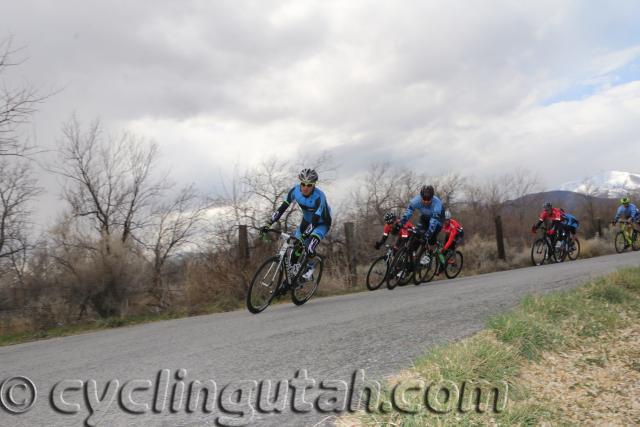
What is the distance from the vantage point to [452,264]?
15609 millimetres

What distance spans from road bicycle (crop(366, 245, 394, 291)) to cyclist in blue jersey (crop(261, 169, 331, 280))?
10.8ft

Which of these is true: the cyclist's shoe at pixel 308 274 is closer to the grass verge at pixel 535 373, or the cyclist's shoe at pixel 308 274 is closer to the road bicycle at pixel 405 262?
the road bicycle at pixel 405 262

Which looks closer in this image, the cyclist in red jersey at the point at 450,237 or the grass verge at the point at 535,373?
the grass verge at the point at 535,373

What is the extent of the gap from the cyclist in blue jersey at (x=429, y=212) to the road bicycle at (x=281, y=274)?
455cm

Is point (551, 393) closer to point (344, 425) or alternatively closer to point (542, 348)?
point (542, 348)

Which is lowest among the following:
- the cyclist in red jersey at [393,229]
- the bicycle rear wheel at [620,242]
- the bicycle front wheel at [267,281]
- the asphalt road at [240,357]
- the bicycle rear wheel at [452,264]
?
the bicycle rear wheel at [620,242]

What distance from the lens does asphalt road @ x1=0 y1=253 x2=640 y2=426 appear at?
2973mm

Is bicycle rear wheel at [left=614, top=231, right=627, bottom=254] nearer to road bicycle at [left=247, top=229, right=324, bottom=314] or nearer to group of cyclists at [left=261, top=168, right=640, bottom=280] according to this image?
group of cyclists at [left=261, top=168, right=640, bottom=280]

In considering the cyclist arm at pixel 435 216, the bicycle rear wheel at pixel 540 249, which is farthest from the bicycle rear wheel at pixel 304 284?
the bicycle rear wheel at pixel 540 249

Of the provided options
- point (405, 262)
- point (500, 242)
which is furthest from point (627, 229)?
point (405, 262)

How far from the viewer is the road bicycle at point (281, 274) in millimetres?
8398

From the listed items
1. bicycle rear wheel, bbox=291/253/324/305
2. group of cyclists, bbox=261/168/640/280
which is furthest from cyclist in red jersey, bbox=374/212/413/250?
bicycle rear wheel, bbox=291/253/324/305

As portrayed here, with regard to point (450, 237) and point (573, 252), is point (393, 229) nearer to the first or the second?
point (450, 237)

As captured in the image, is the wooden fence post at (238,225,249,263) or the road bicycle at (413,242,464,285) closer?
the wooden fence post at (238,225,249,263)
